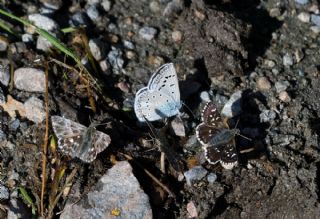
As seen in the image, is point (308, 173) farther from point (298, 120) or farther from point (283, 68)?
point (283, 68)

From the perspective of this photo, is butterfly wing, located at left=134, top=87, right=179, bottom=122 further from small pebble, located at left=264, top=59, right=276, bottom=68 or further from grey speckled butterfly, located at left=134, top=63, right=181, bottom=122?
small pebble, located at left=264, top=59, right=276, bottom=68

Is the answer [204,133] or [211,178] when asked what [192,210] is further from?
[204,133]

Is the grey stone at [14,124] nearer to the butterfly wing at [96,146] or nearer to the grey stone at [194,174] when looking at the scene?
the butterfly wing at [96,146]

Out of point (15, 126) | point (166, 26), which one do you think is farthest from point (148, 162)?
point (166, 26)

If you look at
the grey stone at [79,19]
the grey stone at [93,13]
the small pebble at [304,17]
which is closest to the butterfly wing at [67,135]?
the grey stone at [79,19]

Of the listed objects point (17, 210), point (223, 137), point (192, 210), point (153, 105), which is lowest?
point (17, 210)

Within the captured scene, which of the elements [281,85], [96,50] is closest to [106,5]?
[96,50]
